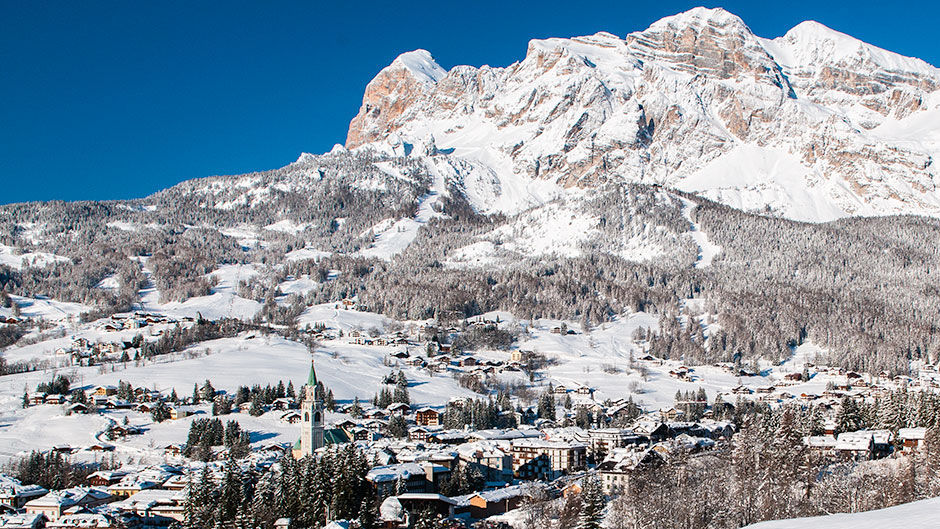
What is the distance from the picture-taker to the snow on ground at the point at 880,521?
26.2 metres

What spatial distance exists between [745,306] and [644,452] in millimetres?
101818

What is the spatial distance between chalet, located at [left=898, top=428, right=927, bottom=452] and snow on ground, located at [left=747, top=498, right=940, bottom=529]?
161 ft

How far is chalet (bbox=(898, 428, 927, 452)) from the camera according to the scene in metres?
76.1

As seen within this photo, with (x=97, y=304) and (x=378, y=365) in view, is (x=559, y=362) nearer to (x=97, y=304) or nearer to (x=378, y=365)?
(x=378, y=365)

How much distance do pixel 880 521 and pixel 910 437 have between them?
179 ft

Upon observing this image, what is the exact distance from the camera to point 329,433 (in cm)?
8444

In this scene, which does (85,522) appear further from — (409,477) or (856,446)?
(856,446)

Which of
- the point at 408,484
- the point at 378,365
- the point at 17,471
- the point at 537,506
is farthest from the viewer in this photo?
the point at 378,365

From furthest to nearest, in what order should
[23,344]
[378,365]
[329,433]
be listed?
1. [23,344]
2. [378,365]
3. [329,433]

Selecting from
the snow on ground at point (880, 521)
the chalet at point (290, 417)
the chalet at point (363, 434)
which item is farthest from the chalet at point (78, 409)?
the snow on ground at point (880, 521)

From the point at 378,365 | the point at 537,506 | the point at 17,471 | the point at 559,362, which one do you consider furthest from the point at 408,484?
the point at 559,362

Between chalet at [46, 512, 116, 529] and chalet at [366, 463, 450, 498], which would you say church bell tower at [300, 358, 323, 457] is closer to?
chalet at [366, 463, 450, 498]

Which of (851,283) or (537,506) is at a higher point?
(851,283)

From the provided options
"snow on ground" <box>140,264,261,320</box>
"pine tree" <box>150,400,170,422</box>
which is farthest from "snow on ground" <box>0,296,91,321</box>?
"pine tree" <box>150,400,170,422</box>
